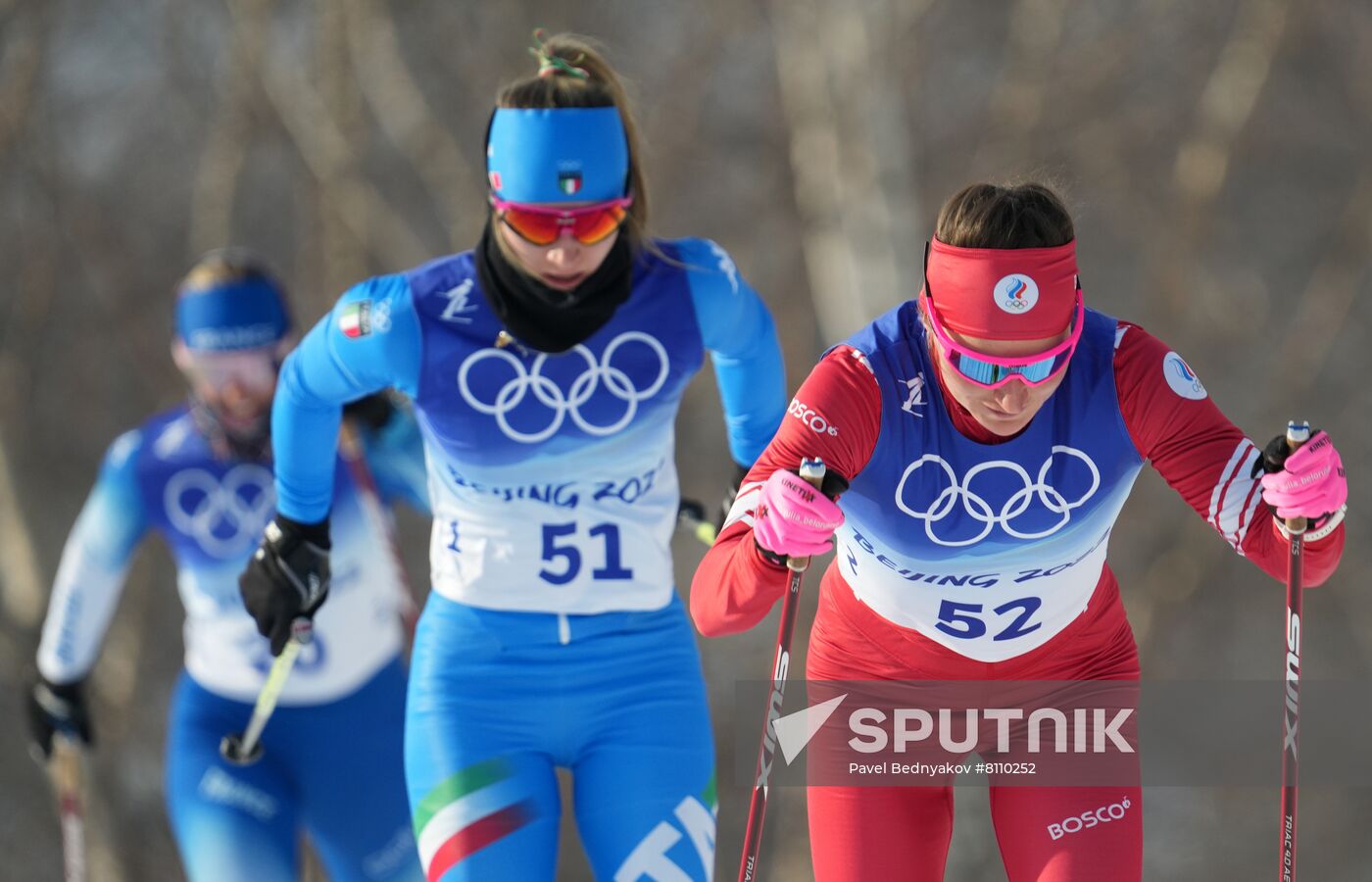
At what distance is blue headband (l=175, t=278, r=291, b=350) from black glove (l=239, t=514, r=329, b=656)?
0.83m

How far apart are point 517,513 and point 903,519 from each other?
3.40 feet

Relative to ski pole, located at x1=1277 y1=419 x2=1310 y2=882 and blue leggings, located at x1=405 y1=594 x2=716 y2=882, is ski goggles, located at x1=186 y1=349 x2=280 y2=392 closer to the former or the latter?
blue leggings, located at x1=405 y1=594 x2=716 y2=882

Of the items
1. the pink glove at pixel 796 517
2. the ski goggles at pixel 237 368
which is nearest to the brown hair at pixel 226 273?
the ski goggles at pixel 237 368

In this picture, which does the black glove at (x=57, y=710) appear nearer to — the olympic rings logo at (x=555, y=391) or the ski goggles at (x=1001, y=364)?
the olympic rings logo at (x=555, y=391)

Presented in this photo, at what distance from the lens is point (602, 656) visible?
3928mm

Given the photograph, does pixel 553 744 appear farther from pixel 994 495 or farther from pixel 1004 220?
pixel 1004 220

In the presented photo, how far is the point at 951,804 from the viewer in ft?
11.5

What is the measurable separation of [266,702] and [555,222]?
1663 mm

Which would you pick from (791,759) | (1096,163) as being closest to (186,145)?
(1096,163)

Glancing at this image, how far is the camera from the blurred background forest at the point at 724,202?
12.5 meters

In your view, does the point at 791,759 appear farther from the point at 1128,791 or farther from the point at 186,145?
the point at 186,145

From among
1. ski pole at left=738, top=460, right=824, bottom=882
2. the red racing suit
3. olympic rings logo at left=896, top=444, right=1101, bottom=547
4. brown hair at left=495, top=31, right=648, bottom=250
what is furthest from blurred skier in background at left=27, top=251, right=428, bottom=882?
olympic rings logo at left=896, top=444, right=1101, bottom=547

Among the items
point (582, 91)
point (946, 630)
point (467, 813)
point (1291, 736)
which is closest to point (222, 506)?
point (467, 813)

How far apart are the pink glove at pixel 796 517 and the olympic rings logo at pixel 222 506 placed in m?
2.32
